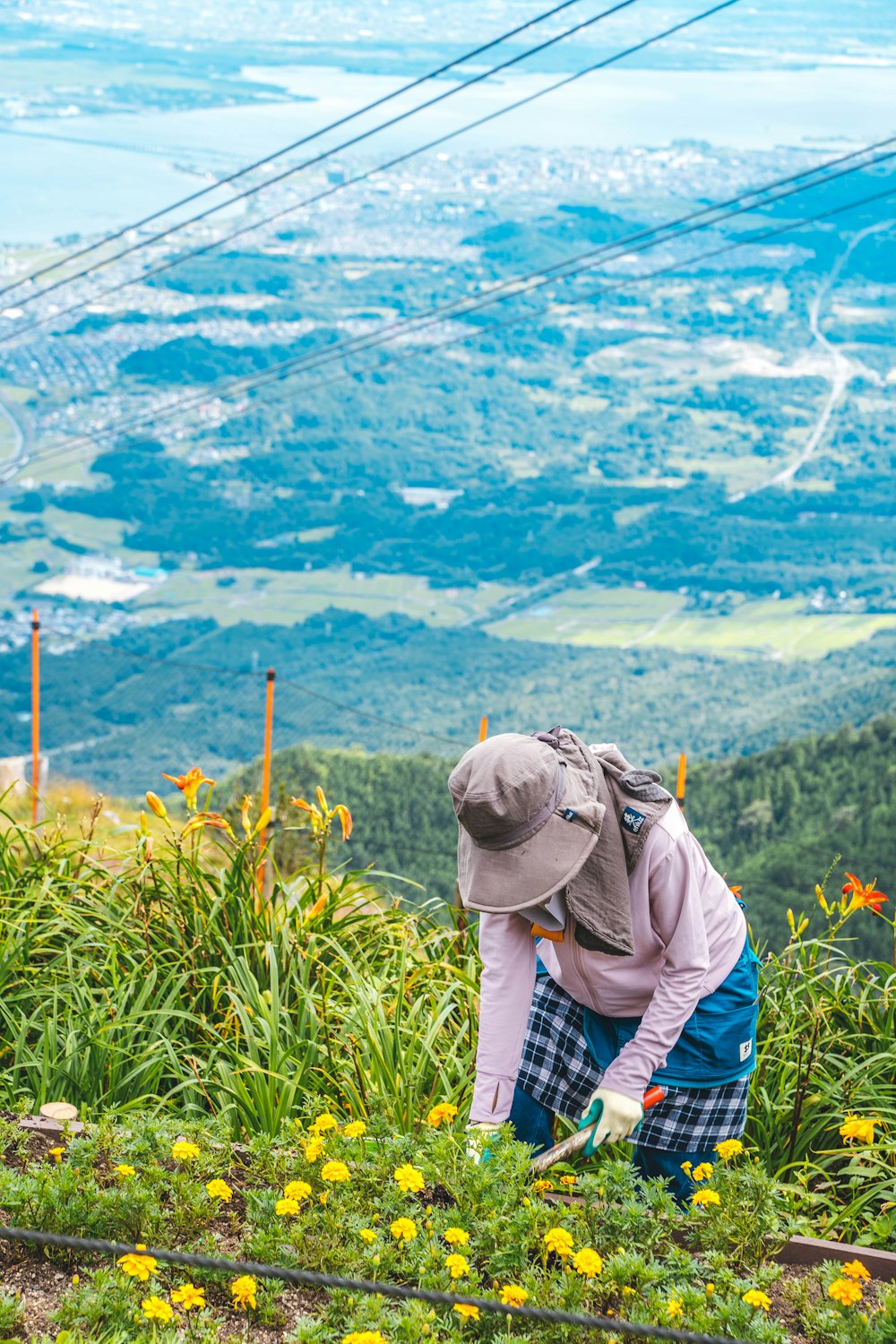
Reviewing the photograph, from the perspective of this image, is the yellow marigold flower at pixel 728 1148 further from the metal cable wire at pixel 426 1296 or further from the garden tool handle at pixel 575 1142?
the metal cable wire at pixel 426 1296

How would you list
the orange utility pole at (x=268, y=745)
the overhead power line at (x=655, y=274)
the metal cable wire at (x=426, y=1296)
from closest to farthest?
the metal cable wire at (x=426, y=1296), the orange utility pole at (x=268, y=745), the overhead power line at (x=655, y=274)

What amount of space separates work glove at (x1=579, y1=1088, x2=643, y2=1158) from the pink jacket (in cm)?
2

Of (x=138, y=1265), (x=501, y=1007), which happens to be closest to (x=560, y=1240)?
(x=501, y=1007)

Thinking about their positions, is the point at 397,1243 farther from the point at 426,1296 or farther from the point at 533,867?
the point at 533,867

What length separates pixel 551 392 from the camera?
10250cm

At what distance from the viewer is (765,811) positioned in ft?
61.2

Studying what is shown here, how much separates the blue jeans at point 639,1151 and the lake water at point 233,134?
110814 millimetres

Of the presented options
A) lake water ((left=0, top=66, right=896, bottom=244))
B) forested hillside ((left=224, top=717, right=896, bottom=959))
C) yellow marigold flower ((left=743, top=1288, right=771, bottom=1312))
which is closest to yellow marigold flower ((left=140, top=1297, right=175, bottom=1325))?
yellow marigold flower ((left=743, top=1288, right=771, bottom=1312))

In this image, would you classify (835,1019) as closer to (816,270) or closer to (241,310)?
(241,310)

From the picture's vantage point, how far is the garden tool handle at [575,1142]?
2.50 metres

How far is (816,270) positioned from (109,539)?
6457cm

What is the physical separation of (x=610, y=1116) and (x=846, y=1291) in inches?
20.9

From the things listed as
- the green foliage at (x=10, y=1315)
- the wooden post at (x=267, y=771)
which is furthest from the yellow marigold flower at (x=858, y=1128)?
the wooden post at (x=267, y=771)

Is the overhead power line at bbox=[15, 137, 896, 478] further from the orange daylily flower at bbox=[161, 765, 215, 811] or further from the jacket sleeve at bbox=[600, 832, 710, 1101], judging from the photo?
the jacket sleeve at bbox=[600, 832, 710, 1101]
